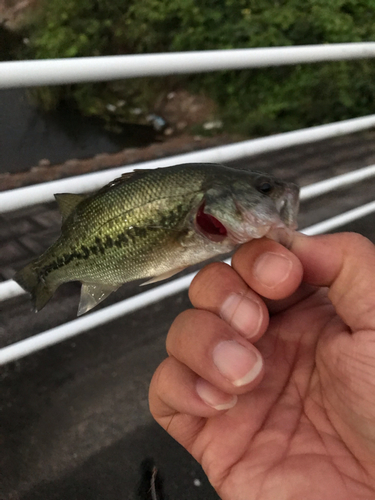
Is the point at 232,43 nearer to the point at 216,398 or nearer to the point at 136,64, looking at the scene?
the point at 136,64

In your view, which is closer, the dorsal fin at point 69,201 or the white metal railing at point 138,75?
the dorsal fin at point 69,201

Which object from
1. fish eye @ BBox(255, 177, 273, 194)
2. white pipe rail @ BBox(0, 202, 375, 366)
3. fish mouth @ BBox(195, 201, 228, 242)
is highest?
fish eye @ BBox(255, 177, 273, 194)

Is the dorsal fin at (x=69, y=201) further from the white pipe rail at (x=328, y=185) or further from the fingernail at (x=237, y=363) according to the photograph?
the white pipe rail at (x=328, y=185)

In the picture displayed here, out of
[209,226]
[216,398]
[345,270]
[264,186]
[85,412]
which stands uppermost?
[264,186]

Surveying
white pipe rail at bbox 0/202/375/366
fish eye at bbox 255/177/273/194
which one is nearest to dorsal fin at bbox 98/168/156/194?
fish eye at bbox 255/177/273/194

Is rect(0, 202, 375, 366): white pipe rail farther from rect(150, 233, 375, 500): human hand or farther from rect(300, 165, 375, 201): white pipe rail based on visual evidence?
rect(300, 165, 375, 201): white pipe rail


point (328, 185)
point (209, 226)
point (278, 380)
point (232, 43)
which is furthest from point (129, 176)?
point (232, 43)

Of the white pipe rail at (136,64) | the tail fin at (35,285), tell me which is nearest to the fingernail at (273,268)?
the tail fin at (35,285)
